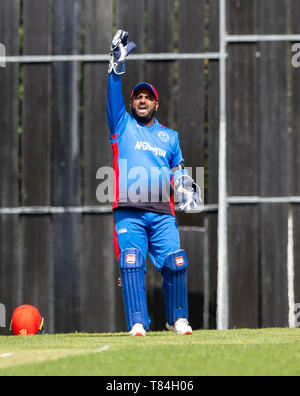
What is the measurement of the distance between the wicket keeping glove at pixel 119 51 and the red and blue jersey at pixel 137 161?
0.22 ft

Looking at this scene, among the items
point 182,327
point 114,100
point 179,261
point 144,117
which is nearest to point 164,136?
point 144,117

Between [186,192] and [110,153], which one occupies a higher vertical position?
[110,153]

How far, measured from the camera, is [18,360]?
14.0 feet

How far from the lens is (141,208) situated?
233 inches

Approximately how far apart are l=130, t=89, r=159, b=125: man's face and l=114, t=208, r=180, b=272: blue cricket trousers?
74cm

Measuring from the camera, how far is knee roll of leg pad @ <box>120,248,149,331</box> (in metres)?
5.79

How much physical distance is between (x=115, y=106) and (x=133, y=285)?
132cm

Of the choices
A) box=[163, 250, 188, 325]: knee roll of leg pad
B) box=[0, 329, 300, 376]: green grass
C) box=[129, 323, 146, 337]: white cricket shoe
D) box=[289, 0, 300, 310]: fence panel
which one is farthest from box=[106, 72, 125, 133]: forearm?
box=[289, 0, 300, 310]: fence panel

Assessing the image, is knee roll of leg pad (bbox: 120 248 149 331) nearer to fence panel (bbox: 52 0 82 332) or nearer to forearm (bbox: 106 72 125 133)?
forearm (bbox: 106 72 125 133)
